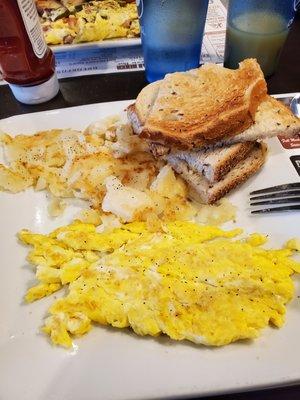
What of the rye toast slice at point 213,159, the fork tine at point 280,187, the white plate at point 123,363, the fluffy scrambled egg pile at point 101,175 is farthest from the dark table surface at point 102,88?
the white plate at point 123,363

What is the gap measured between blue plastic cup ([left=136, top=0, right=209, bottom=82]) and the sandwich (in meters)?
0.33

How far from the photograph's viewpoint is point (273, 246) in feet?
3.52

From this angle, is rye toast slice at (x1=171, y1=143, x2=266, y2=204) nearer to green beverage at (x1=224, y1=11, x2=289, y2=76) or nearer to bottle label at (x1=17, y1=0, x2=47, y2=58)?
green beverage at (x1=224, y1=11, x2=289, y2=76)

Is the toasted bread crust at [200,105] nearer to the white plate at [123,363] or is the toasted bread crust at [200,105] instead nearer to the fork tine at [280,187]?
the fork tine at [280,187]

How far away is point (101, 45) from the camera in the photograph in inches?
70.2

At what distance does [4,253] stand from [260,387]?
764mm

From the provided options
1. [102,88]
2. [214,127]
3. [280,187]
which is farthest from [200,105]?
[102,88]

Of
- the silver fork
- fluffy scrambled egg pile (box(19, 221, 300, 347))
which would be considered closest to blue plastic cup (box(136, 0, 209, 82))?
the silver fork

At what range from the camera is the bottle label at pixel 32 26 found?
1.40m

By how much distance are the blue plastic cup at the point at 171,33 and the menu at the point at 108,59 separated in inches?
8.6

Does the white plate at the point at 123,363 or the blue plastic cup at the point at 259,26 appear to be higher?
the blue plastic cup at the point at 259,26

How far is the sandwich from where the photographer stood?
1215 mm

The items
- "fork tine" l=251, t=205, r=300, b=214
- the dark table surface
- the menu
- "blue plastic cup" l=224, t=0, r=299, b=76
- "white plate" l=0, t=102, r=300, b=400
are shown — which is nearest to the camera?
"white plate" l=0, t=102, r=300, b=400

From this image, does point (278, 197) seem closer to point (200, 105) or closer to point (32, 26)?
point (200, 105)
